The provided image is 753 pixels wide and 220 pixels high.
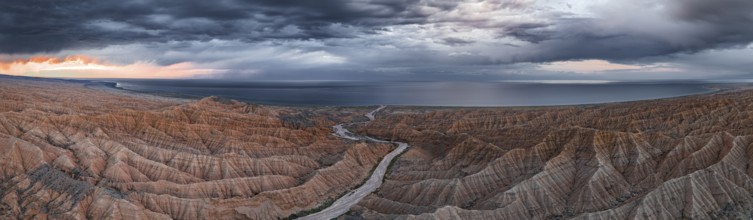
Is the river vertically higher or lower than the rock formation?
lower

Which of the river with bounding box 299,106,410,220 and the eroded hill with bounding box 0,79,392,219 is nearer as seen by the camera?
the eroded hill with bounding box 0,79,392,219

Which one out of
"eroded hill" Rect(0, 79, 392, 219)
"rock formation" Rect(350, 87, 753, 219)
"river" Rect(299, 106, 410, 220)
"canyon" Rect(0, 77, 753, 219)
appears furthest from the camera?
"river" Rect(299, 106, 410, 220)

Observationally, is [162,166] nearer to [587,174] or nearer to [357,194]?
[357,194]

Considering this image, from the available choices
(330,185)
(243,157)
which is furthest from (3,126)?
(330,185)

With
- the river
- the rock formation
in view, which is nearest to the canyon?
the rock formation

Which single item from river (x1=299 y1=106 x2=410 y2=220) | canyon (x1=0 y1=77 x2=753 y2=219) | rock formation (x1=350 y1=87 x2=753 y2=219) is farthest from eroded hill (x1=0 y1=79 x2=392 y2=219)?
rock formation (x1=350 y1=87 x2=753 y2=219)

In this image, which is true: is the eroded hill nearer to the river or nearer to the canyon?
the canyon

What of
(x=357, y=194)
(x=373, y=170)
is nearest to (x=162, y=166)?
(x=357, y=194)

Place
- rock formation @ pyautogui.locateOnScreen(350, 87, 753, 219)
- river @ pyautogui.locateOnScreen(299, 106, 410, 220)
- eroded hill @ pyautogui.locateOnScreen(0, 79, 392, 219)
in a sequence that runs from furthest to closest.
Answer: river @ pyautogui.locateOnScreen(299, 106, 410, 220) → eroded hill @ pyautogui.locateOnScreen(0, 79, 392, 219) → rock formation @ pyautogui.locateOnScreen(350, 87, 753, 219)
